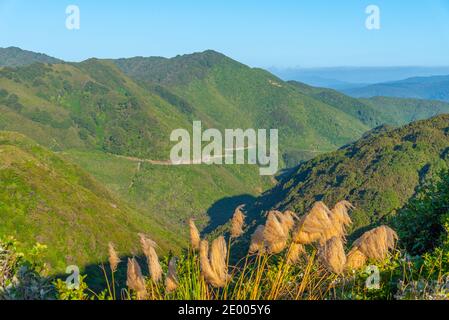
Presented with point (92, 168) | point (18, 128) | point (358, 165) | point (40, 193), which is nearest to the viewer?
point (40, 193)

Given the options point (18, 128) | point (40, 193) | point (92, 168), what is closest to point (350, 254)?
point (40, 193)

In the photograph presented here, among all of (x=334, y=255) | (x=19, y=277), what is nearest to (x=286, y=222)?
(x=334, y=255)

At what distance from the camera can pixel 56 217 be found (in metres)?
79.1

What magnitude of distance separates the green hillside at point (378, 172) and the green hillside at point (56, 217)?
49.7m

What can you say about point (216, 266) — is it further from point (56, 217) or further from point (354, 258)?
point (56, 217)

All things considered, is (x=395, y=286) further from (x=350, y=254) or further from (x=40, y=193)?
(x=40, y=193)

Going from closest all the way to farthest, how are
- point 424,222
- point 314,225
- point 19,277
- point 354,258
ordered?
point 314,225
point 354,258
point 19,277
point 424,222

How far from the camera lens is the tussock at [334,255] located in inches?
226

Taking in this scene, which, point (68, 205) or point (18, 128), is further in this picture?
point (18, 128)

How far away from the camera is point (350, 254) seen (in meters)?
6.27

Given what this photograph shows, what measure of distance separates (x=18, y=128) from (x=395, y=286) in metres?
209

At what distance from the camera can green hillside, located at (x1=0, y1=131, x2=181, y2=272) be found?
72.1 metres

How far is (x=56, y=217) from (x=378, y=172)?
270ft

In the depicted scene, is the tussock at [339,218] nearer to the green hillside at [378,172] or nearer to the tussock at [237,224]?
the tussock at [237,224]
